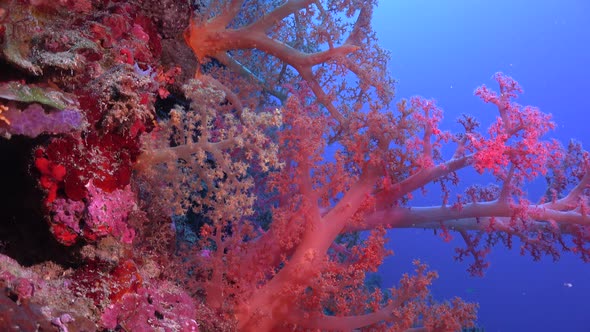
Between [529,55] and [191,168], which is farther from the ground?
[529,55]

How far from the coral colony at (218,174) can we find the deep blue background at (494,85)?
4717cm

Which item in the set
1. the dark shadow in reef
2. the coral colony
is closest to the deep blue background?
the coral colony

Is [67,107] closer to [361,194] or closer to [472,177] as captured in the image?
[361,194]

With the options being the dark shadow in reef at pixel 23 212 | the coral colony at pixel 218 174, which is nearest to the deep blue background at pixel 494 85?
the coral colony at pixel 218 174

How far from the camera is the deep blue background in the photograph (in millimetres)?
60500

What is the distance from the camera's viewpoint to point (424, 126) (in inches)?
193

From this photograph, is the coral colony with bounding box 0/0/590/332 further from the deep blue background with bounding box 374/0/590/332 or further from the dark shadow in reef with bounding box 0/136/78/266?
the deep blue background with bounding box 374/0/590/332

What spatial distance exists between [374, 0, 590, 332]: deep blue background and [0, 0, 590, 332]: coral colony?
47175mm

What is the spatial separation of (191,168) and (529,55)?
107693mm

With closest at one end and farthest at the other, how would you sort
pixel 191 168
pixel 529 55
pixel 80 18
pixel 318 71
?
pixel 80 18 → pixel 191 168 → pixel 318 71 → pixel 529 55

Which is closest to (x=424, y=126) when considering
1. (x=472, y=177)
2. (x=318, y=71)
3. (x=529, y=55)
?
(x=318, y=71)

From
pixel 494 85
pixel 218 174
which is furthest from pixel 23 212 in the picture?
pixel 494 85

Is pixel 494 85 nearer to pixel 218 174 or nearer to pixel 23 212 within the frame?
pixel 218 174

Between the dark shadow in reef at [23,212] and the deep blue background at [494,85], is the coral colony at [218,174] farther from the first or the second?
the deep blue background at [494,85]
